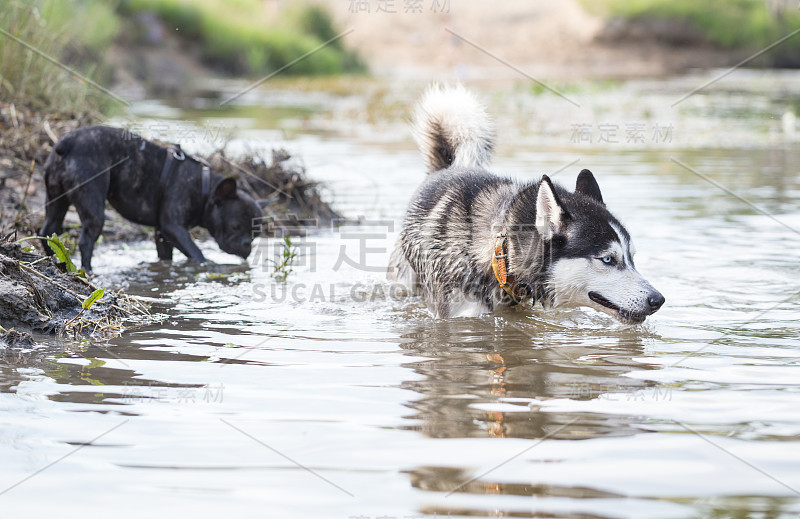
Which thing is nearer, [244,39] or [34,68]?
[34,68]

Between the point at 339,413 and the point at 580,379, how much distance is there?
3.77 ft

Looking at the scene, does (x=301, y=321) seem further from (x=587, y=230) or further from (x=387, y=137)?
(x=387, y=137)

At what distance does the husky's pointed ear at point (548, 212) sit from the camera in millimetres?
4629

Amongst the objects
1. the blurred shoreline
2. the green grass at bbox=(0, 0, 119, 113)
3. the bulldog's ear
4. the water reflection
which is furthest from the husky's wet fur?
the blurred shoreline

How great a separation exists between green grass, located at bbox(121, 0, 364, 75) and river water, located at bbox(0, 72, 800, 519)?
75.3 feet

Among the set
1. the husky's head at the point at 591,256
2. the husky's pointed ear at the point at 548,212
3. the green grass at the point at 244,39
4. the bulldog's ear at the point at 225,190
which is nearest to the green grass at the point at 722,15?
the green grass at the point at 244,39

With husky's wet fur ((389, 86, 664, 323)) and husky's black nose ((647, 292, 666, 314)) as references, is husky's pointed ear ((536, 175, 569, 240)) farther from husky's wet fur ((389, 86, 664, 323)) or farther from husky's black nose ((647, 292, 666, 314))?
husky's black nose ((647, 292, 666, 314))

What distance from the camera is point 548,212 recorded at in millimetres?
4727

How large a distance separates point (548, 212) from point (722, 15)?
127 feet

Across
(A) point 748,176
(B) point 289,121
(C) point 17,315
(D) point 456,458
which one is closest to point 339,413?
(D) point 456,458

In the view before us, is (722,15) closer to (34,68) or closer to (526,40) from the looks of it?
(526,40)

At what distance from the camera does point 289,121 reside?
53.7ft

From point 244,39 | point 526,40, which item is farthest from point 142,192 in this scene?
point 526,40

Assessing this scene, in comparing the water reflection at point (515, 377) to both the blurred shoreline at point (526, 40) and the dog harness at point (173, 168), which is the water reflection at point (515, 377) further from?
the blurred shoreline at point (526, 40)
